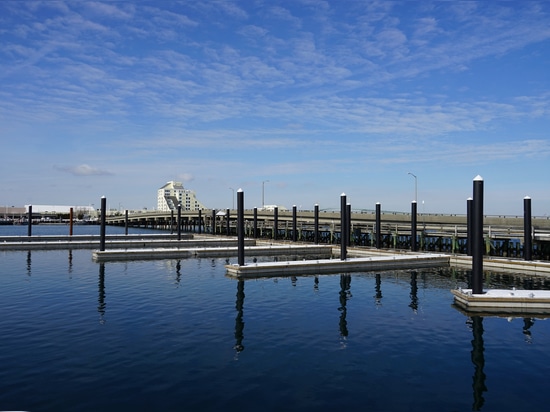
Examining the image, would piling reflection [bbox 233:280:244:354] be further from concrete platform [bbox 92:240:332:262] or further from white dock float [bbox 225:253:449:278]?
concrete platform [bbox 92:240:332:262]

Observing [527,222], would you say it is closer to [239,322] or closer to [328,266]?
[328,266]

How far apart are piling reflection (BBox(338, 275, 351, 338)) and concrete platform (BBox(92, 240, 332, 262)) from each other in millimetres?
16965

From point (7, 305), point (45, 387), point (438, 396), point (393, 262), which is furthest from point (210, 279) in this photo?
point (438, 396)

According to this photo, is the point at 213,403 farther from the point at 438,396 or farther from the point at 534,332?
the point at 534,332

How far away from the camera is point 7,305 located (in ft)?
74.8

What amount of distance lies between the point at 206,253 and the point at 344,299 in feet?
83.7

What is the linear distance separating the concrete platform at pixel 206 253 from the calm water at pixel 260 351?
15.9m

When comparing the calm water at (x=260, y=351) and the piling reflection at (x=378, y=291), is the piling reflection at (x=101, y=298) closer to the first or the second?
the calm water at (x=260, y=351)

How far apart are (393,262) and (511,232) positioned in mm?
17009

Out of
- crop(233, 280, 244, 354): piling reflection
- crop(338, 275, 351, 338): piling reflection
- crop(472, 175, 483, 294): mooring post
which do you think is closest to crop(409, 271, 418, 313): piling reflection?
crop(472, 175, 483, 294): mooring post

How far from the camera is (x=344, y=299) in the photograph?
25688 mm

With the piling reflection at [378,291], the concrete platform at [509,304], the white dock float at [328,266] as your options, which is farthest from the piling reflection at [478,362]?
the white dock float at [328,266]

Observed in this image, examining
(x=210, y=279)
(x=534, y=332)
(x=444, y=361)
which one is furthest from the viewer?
(x=210, y=279)

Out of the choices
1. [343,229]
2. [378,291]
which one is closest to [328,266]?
[343,229]
